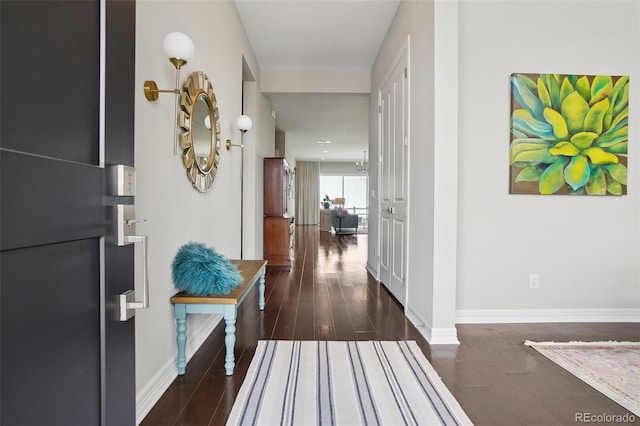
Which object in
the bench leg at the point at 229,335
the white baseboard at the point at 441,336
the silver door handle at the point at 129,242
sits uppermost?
the silver door handle at the point at 129,242

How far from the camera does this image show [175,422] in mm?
1549

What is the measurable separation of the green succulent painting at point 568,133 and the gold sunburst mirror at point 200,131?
7.70 feet

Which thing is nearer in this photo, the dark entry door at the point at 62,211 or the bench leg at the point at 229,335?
the dark entry door at the point at 62,211

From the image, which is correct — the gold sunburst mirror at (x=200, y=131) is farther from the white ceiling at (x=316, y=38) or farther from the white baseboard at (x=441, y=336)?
the white baseboard at (x=441, y=336)

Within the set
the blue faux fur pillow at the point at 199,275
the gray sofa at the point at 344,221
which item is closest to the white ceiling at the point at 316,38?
the blue faux fur pillow at the point at 199,275

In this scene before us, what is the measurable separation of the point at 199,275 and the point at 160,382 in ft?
1.79

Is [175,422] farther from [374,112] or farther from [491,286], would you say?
[374,112]

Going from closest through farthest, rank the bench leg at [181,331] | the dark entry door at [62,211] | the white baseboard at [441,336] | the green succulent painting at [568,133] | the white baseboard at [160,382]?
the dark entry door at [62,211]
the white baseboard at [160,382]
the bench leg at [181,331]
the white baseboard at [441,336]
the green succulent painting at [568,133]

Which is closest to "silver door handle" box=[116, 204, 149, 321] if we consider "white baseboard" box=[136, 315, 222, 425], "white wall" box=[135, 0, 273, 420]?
"white wall" box=[135, 0, 273, 420]

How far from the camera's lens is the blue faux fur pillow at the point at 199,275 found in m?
1.98

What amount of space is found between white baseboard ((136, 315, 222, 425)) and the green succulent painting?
2.66 meters

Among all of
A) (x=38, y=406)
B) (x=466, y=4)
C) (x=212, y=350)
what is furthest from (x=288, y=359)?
(x=466, y=4)

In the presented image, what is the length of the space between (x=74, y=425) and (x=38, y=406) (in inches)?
4.9

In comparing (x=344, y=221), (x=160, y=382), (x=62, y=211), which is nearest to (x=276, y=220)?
(x=160, y=382)
